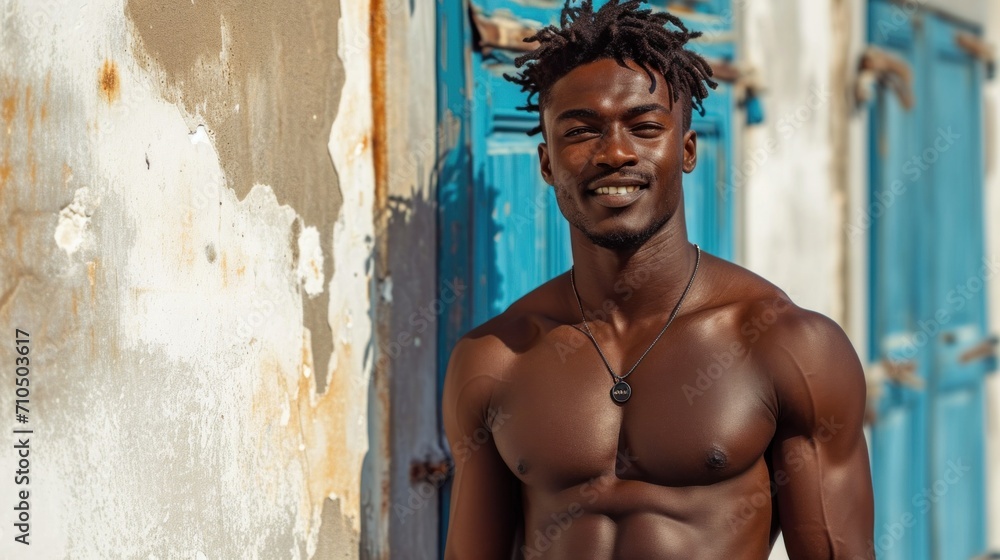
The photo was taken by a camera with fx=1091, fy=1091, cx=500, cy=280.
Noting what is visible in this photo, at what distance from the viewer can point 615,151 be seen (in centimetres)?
196

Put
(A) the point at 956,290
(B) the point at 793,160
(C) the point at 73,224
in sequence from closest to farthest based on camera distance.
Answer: (C) the point at 73,224 → (B) the point at 793,160 → (A) the point at 956,290

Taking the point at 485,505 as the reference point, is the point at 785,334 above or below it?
above

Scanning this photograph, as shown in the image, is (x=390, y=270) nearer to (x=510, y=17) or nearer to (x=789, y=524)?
(x=510, y=17)

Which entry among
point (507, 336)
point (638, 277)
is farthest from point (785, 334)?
point (507, 336)

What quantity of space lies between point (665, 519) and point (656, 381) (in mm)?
253

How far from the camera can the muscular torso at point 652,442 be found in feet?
6.49

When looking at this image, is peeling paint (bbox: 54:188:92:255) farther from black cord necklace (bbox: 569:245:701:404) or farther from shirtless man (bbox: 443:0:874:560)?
black cord necklace (bbox: 569:245:701:404)

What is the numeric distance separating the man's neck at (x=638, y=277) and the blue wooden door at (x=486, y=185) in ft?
1.76

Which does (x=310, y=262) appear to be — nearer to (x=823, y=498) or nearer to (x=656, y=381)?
(x=656, y=381)

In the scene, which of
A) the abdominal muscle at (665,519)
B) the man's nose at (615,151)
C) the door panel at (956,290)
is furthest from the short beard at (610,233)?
the door panel at (956,290)

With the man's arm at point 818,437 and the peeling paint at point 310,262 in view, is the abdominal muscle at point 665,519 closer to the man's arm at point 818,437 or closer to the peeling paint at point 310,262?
the man's arm at point 818,437

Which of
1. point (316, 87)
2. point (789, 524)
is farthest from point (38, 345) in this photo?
point (789, 524)

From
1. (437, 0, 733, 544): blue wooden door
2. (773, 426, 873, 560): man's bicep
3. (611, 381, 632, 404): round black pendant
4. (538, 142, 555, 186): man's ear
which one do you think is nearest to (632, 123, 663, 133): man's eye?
(538, 142, 555, 186): man's ear

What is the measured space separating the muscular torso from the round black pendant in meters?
0.01
